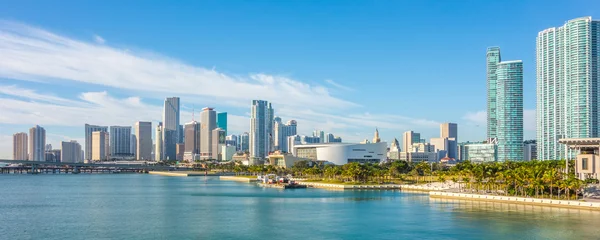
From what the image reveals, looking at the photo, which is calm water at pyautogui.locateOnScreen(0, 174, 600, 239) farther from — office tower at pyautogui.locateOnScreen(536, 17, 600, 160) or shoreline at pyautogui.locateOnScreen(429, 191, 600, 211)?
office tower at pyautogui.locateOnScreen(536, 17, 600, 160)

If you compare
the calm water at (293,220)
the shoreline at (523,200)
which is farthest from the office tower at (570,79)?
the calm water at (293,220)

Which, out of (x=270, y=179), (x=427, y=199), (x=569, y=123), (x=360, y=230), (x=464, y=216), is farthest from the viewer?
(x=569, y=123)

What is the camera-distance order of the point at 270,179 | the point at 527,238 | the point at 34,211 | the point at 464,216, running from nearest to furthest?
the point at 527,238 → the point at 464,216 → the point at 34,211 → the point at 270,179

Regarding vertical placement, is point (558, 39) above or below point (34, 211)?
above

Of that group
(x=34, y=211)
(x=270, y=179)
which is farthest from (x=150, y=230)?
(x=270, y=179)

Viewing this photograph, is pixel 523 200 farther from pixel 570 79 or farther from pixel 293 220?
pixel 570 79

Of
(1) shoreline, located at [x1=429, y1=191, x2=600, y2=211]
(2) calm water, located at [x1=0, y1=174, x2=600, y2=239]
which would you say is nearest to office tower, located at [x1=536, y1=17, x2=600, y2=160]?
(1) shoreline, located at [x1=429, y1=191, x2=600, y2=211]

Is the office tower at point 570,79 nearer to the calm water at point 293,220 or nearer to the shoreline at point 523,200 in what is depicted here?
the shoreline at point 523,200

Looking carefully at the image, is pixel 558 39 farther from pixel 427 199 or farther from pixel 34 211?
pixel 34 211
